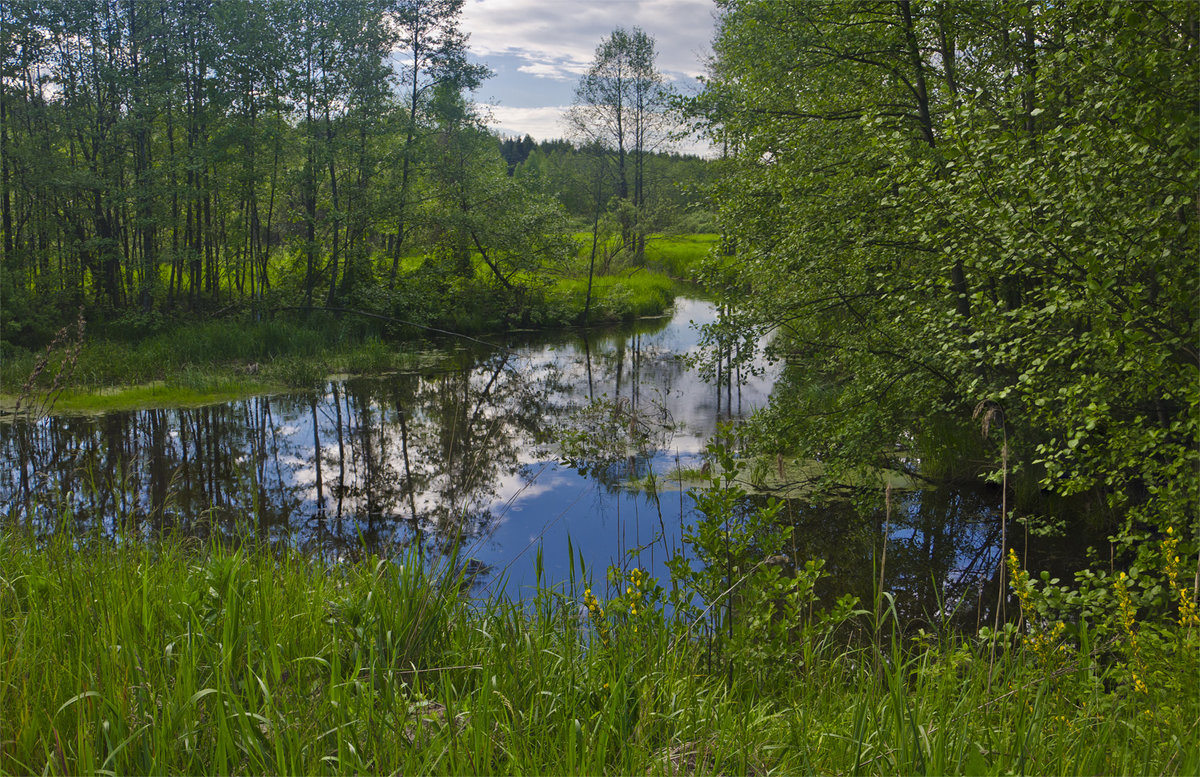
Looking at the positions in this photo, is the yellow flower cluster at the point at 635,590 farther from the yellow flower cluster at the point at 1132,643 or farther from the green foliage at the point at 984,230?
the yellow flower cluster at the point at 1132,643

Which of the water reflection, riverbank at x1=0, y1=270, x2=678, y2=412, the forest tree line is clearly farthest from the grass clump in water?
the forest tree line

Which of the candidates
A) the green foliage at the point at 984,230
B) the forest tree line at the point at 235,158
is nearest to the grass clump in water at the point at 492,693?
the green foliage at the point at 984,230

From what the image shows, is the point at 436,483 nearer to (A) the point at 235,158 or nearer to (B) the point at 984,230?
(B) the point at 984,230

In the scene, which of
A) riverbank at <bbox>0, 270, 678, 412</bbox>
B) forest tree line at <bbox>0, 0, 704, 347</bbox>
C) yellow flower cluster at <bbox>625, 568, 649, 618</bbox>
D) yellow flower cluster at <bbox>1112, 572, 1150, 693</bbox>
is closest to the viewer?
yellow flower cluster at <bbox>1112, 572, 1150, 693</bbox>

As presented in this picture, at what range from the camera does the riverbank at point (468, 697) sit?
2.02 metres

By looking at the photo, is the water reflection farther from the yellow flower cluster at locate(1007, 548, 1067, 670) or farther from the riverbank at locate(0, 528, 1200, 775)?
the yellow flower cluster at locate(1007, 548, 1067, 670)

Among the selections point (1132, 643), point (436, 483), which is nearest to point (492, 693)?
point (1132, 643)

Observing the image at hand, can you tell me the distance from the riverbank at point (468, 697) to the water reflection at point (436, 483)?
2.15 feet

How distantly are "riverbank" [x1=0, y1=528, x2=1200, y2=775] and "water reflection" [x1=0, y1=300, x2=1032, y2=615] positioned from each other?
0.66m

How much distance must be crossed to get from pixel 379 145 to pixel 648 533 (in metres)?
17.2

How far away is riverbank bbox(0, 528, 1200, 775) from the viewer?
2.02 metres

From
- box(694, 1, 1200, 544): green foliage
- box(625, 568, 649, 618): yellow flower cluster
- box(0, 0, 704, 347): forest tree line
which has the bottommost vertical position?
box(625, 568, 649, 618): yellow flower cluster

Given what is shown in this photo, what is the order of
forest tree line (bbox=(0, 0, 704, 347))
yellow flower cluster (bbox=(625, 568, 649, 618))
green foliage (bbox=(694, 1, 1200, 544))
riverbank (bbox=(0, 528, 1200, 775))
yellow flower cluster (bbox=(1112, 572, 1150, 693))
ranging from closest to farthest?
riverbank (bbox=(0, 528, 1200, 775)), yellow flower cluster (bbox=(1112, 572, 1150, 693)), yellow flower cluster (bbox=(625, 568, 649, 618)), green foliage (bbox=(694, 1, 1200, 544)), forest tree line (bbox=(0, 0, 704, 347))

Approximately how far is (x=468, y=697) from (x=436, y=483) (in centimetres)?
689
